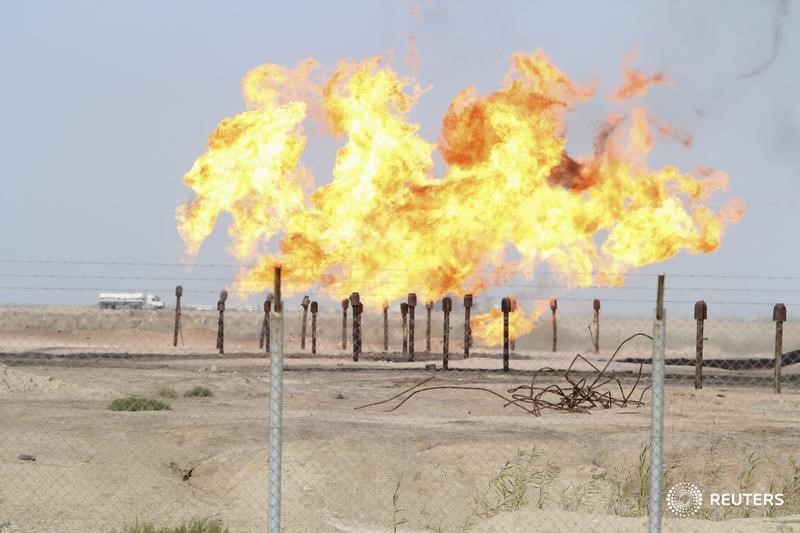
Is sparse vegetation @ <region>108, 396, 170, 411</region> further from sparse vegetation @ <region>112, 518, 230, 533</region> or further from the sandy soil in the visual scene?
sparse vegetation @ <region>112, 518, 230, 533</region>

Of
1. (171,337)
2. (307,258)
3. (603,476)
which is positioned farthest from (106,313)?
(603,476)

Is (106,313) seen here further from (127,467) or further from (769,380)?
(127,467)

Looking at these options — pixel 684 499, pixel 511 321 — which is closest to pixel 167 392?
pixel 684 499

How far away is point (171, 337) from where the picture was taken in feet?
205

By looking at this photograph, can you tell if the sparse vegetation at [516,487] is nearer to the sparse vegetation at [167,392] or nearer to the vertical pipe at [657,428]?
the vertical pipe at [657,428]

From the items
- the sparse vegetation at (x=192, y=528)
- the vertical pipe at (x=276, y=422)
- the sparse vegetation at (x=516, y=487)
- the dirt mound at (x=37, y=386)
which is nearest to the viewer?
the vertical pipe at (x=276, y=422)

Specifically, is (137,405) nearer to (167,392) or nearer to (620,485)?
(167,392)

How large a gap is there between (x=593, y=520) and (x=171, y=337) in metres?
52.8

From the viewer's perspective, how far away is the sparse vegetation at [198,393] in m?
25.4

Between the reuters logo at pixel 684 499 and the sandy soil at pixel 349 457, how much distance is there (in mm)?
292

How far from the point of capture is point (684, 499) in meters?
15.0

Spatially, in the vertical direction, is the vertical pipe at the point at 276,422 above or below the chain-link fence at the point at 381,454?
above

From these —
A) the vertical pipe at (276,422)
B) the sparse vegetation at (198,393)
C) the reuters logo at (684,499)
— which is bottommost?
the reuters logo at (684,499)

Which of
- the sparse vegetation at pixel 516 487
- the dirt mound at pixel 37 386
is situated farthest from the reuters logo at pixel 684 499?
the dirt mound at pixel 37 386
